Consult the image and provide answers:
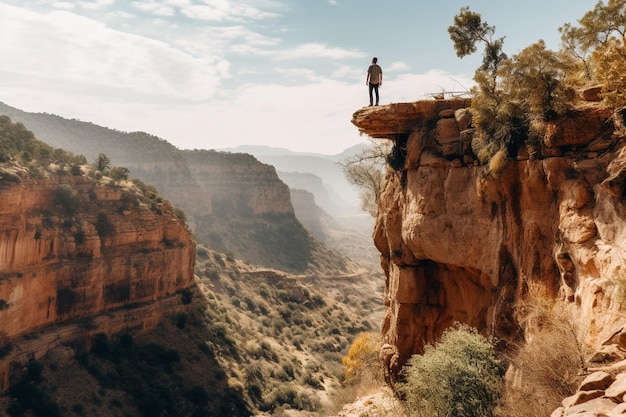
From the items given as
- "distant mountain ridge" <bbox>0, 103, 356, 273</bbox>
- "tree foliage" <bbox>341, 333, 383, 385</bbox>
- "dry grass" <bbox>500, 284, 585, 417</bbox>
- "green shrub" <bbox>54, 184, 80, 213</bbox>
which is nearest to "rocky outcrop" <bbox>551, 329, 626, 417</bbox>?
"dry grass" <bbox>500, 284, 585, 417</bbox>

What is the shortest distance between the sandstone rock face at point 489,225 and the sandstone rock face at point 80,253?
80.5ft

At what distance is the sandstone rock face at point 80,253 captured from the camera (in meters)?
28.8

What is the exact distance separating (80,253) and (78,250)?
0.96 ft

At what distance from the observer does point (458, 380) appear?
35.6ft

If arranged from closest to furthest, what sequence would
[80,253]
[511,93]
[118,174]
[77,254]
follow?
1. [511,93]
2. [77,254]
3. [80,253]
4. [118,174]

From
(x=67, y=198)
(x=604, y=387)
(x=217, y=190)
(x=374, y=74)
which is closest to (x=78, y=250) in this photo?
(x=67, y=198)

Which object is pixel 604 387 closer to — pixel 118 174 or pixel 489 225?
pixel 489 225

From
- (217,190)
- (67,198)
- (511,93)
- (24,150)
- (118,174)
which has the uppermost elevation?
(511,93)

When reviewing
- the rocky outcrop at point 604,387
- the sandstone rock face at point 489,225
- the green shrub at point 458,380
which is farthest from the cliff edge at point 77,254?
the rocky outcrop at point 604,387

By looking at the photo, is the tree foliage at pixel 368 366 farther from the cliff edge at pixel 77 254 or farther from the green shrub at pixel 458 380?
the cliff edge at pixel 77 254

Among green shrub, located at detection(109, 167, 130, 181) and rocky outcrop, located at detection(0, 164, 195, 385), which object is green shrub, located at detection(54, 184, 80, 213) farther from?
green shrub, located at detection(109, 167, 130, 181)

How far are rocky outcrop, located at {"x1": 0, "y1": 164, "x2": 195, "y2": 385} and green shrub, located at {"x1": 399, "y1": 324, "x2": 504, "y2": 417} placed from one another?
2733 centimetres

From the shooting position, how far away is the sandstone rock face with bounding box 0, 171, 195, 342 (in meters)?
28.8

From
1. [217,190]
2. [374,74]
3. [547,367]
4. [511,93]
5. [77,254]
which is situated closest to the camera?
A: [547,367]
